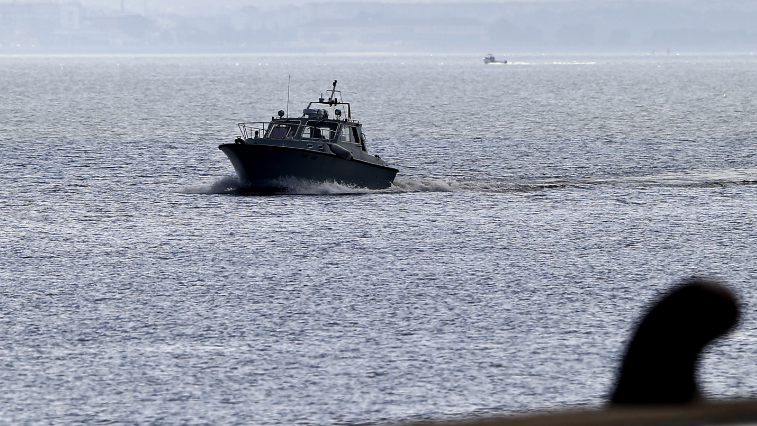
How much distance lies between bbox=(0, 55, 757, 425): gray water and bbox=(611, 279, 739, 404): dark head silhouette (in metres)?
10.00

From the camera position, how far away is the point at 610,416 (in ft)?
13.1

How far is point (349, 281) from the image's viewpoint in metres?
24.8

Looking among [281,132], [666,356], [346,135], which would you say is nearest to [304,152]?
[281,132]

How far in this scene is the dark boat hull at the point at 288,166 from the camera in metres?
39.1

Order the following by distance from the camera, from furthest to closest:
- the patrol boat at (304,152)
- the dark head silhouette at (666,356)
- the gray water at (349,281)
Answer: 1. the patrol boat at (304,152)
2. the gray water at (349,281)
3. the dark head silhouette at (666,356)

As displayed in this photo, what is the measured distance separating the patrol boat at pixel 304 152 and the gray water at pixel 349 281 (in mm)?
853

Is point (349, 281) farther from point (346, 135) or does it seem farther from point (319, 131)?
point (346, 135)

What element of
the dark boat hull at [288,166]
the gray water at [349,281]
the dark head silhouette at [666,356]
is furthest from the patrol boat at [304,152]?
the dark head silhouette at [666,356]

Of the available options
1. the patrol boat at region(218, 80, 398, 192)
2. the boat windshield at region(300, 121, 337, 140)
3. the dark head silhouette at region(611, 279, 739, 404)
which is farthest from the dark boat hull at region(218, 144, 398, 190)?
the dark head silhouette at region(611, 279, 739, 404)

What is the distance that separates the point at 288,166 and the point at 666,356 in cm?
3557

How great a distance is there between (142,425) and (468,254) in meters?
16.1

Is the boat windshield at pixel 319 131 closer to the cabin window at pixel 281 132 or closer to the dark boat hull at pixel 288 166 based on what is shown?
the cabin window at pixel 281 132

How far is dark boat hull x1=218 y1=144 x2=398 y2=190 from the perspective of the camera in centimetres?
3912

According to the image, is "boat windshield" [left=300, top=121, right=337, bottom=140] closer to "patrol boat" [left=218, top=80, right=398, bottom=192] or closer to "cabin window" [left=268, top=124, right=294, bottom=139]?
"patrol boat" [left=218, top=80, right=398, bottom=192]
